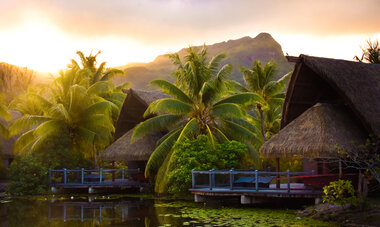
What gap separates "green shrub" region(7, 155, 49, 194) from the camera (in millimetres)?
23766

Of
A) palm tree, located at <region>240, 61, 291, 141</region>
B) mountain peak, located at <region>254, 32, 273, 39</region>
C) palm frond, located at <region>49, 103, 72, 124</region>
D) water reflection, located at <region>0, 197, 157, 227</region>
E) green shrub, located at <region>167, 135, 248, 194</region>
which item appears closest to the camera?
water reflection, located at <region>0, 197, 157, 227</region>

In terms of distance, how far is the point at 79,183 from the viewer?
2383cm

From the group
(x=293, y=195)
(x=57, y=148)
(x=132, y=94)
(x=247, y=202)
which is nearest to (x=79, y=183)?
(x=57, y=148)

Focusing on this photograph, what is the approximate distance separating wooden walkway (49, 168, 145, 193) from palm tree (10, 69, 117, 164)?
1.80 m

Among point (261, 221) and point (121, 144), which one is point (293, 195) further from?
point (121, 144)

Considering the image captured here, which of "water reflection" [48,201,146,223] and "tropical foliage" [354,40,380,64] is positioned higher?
"tropical foliage" [354,40,380,64]

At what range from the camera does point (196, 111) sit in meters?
20.8

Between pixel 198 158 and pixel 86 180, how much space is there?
8410 mm

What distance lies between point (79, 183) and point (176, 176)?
24.8ft

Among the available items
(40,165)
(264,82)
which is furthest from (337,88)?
(40,165)

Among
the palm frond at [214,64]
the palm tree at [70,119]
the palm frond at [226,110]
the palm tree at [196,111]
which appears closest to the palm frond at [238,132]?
the palm tree at [196,111]

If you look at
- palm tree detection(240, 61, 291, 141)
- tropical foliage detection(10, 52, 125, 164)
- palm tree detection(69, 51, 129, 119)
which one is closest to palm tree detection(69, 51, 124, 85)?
palm tree detection(69, 51, 129, 119)

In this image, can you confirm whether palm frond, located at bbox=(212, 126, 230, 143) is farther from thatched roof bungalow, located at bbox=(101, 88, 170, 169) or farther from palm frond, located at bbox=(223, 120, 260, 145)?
thatched roof bungalow, located at bbox=(101, 88, 170, 169)

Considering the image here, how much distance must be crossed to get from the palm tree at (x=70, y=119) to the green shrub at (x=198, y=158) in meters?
Result: 7.72
